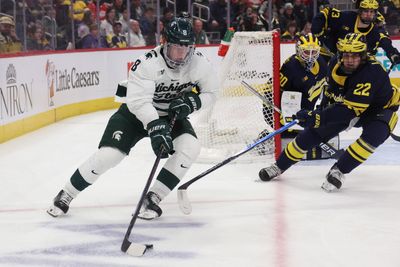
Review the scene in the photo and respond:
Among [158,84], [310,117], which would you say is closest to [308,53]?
[310,117]

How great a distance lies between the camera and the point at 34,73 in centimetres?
681

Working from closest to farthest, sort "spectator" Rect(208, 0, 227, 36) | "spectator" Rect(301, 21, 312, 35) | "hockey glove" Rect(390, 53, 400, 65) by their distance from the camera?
"hockey glove" Rect(390, 53, 400, 65) < "spectator" Rect(208, 0, 227, 36) < "spectator" Rect(301, 21, 312, 35)

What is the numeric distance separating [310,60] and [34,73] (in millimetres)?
2793

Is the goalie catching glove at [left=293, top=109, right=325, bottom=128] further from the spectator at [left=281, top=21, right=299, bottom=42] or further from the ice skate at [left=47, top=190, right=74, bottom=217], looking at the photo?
the spectator at [left=281, top=21, right=299, bottom=42]

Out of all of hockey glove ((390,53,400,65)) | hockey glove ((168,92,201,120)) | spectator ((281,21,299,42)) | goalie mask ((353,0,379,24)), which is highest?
goalie mask ((353,0,379,24))

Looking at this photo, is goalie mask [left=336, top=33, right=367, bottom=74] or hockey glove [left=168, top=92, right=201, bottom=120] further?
goalie mask [left=336, top=33, right=367, bottom=74]

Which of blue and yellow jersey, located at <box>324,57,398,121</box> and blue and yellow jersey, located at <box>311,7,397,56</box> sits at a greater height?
blue and yellow jersey, located at <box>311,7,397,56</box>

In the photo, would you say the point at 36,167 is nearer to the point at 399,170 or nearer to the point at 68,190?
the point at 68,190

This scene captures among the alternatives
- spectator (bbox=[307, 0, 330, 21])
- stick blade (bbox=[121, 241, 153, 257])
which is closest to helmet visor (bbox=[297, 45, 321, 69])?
stick blade (bbox=[121, 241, 153, 257])

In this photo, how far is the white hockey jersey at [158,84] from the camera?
346 centimetres

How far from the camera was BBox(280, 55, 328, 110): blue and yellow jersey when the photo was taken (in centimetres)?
535

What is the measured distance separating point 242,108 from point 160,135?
8.79 ft

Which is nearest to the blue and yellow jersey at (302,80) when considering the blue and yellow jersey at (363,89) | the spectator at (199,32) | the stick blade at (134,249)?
the blue and yellow jersey at (363,89)

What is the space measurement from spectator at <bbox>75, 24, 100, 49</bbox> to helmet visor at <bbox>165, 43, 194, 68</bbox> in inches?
205
